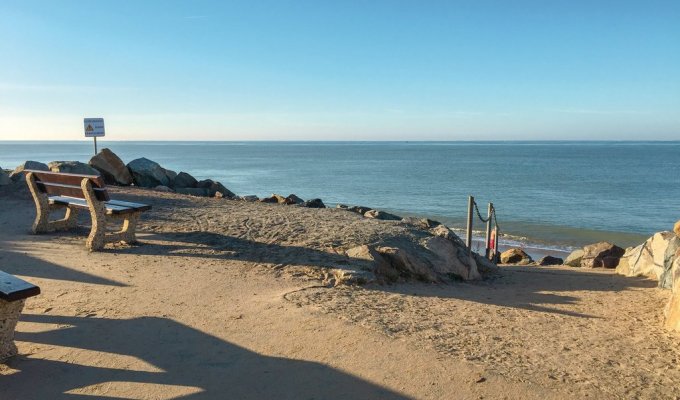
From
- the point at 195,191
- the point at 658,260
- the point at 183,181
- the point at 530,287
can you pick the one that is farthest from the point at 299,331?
the point at 183,181

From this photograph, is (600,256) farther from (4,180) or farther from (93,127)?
(4,180)

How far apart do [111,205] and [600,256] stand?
428 inches

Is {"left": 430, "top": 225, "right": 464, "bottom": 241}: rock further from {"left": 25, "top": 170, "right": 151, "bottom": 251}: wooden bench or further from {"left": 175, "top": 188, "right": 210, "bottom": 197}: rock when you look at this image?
{"left": 175, "top": 188, "right": 210, "bottom": 197}: rock

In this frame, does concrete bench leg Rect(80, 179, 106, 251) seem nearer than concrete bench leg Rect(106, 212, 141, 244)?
Yes

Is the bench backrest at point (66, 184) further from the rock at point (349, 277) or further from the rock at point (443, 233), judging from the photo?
the rock at point (443, 233)

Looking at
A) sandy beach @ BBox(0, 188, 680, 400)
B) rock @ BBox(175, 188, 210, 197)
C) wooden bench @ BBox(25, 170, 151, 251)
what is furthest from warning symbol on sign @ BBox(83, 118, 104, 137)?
sandy beach @ BBox(0, 188, 680, 400)

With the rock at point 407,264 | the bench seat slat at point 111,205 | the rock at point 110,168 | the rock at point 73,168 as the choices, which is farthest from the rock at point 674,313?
the rock at point 110,168

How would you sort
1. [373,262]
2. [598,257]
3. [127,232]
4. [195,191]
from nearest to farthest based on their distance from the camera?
[373,262]
[127,232]
[598,257]
[195,191]

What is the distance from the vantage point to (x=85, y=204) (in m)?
8.28

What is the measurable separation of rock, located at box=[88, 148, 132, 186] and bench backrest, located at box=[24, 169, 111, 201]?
282 inches

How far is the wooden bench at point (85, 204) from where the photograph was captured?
770 centimetres

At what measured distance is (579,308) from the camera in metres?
6.57

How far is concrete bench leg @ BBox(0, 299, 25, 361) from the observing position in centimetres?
396

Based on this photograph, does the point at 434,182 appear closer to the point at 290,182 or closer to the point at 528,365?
the point at 290,182
